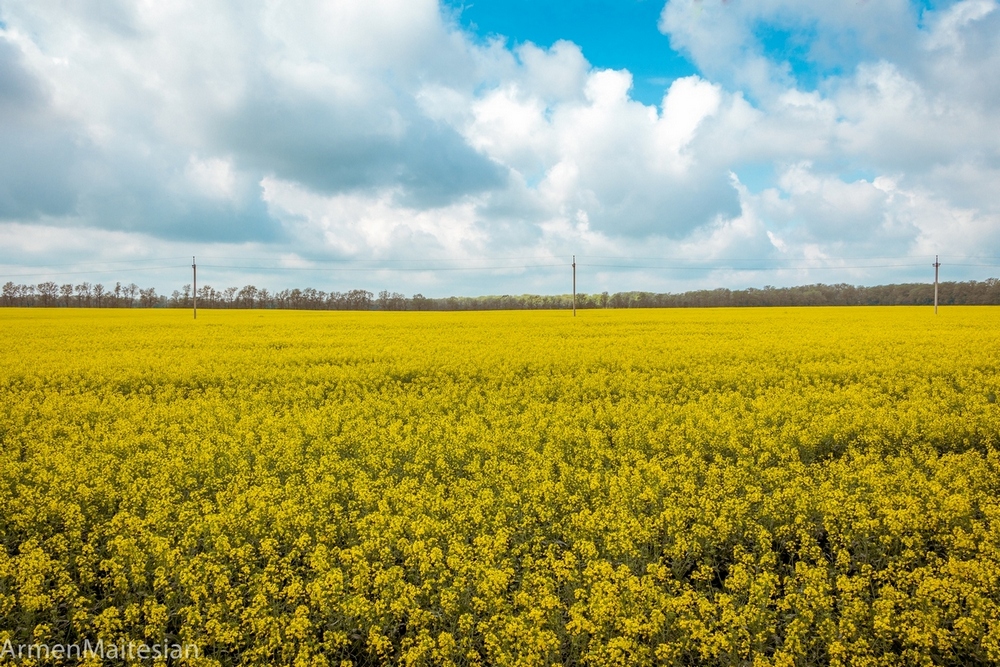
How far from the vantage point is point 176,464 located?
9188 millimetres

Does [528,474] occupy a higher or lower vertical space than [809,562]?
higher

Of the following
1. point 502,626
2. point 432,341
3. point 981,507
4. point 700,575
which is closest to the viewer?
point 502,626

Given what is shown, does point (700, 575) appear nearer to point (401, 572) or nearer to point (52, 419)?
point (401, 572)

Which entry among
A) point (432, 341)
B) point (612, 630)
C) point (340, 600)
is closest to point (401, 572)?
point (340, 600)

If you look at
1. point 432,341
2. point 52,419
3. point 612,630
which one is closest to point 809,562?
point 612,630

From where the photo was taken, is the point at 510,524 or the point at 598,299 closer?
the point at 510,524

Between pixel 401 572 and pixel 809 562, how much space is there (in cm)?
487

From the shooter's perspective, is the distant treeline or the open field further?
the distant treeline

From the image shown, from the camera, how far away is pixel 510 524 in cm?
724

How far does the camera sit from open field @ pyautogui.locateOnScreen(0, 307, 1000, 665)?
5.17 meters

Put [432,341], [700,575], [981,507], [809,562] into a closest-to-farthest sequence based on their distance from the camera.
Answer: [700,575], [809,562], [981,507], [432,341]

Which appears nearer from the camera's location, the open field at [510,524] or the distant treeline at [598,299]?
the open field at [510,524]

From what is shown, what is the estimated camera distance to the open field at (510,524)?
5.17 m

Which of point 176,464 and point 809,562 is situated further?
point 176,464
